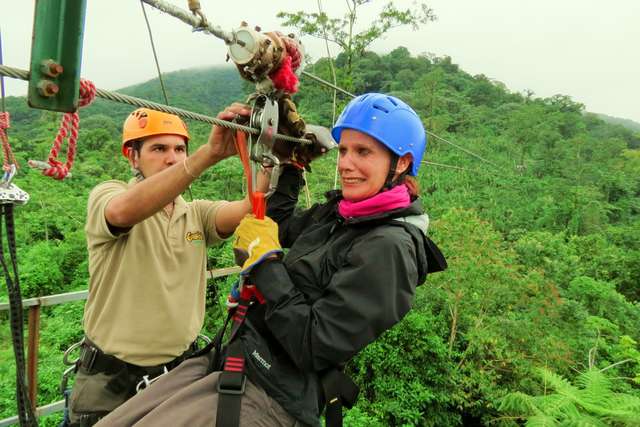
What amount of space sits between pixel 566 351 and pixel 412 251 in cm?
560

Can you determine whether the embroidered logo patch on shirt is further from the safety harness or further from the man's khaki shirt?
the safety harness

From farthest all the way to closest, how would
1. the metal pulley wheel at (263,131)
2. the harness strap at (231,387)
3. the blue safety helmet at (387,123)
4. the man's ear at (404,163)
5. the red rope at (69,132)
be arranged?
the man's ear at (404,163) → the blue safety helmet at (387,123) → the metal pulley wheel at (263,131) → the harness strap at (231,387) → the red rope at (69,132)

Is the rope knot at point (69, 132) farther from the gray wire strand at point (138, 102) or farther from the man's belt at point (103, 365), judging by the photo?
the man's belt at point (103, 365)

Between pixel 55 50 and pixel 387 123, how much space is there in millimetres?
1248

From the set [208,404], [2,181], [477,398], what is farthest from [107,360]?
[477,398]

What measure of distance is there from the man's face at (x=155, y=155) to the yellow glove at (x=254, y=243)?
769 millimetres

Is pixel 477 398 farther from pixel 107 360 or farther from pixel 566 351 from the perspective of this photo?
pixel 107 360

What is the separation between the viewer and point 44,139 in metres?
12.2

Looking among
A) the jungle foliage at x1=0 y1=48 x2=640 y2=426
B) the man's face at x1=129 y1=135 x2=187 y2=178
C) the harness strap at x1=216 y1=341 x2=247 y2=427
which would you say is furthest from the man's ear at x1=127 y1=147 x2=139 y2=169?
the jungle foliage at x1=0 y1=48 x2=640 y2=426

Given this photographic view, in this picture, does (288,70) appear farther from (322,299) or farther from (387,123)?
(322,299)

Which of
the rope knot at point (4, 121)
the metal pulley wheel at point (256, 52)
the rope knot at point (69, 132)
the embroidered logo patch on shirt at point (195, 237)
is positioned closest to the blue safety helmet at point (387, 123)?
the metal pulley wheel at point (256, 52)

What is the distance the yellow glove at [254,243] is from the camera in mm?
1538

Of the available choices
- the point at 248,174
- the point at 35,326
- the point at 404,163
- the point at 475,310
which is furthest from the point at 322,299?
the point at 475,310

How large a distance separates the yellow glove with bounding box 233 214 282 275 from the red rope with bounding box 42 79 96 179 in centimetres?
64
